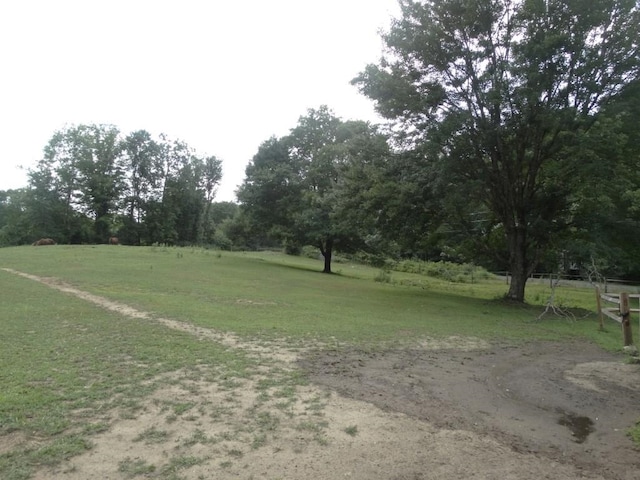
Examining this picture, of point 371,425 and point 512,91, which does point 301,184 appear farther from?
point 371,425

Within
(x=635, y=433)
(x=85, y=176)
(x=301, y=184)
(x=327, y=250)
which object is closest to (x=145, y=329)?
(x=635, y=433)

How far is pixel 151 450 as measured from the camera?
432 centimetres

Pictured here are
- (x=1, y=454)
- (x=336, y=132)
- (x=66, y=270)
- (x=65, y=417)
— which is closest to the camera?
(x=1, y=454)

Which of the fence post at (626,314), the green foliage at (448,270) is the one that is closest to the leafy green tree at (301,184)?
the green foliage at (448,270)

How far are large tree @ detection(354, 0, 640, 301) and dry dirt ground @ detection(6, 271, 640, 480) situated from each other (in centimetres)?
1138

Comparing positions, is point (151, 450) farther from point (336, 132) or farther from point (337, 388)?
point (336, 132)

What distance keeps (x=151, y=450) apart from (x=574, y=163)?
55.3ft

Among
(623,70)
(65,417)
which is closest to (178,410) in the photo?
(65,417)

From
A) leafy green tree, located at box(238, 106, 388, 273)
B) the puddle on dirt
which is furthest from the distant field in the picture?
leafy green tree, located at box(238, 106, 388, 273)

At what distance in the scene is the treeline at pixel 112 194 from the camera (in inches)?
2088

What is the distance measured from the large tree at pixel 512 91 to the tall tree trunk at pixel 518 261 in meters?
0.05

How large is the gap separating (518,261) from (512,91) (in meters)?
7.20

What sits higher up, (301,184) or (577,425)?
(301,184)

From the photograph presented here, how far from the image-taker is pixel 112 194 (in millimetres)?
59656
